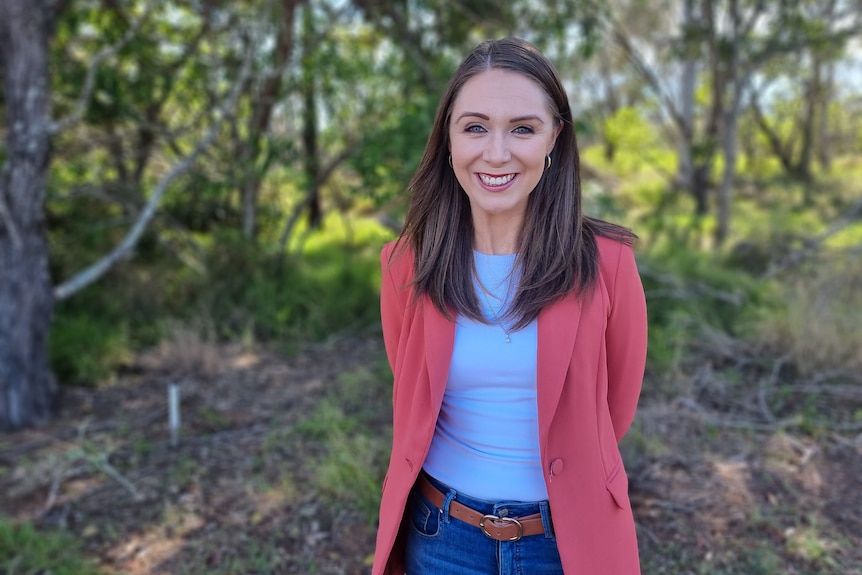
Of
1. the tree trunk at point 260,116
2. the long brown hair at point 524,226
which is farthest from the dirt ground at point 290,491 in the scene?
the tree trunk at point 260,116

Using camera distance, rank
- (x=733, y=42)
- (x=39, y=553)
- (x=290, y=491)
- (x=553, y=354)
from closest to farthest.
Result: (x=553, y=354), (x=39, y=553), (x=290, y=491), (x=733, y=42)

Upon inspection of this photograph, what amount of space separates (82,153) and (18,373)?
2.90m

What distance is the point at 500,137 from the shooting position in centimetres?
158

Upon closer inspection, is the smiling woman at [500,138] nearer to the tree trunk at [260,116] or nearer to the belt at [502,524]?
the belt at [502,524]

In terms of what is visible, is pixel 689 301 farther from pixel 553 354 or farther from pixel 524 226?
pixel 553 354

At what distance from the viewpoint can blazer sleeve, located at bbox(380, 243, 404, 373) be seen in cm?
179

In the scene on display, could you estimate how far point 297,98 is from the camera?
717cm

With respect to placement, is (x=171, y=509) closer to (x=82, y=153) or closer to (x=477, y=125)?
(x=477, y=125)

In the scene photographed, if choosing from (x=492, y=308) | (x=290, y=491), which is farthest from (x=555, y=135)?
(x=290, y=491)

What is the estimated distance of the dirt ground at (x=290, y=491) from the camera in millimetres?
2893

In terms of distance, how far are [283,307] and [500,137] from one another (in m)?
4.91

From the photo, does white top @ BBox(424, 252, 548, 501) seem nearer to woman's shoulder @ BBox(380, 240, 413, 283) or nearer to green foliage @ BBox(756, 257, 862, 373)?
woman's shoulder @ BBox(380, 240, 413, 283)

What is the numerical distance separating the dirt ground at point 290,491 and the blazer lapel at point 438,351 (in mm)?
1606

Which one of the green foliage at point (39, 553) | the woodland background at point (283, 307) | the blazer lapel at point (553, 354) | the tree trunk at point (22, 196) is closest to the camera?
the blazer lapel at point (553, 354)
